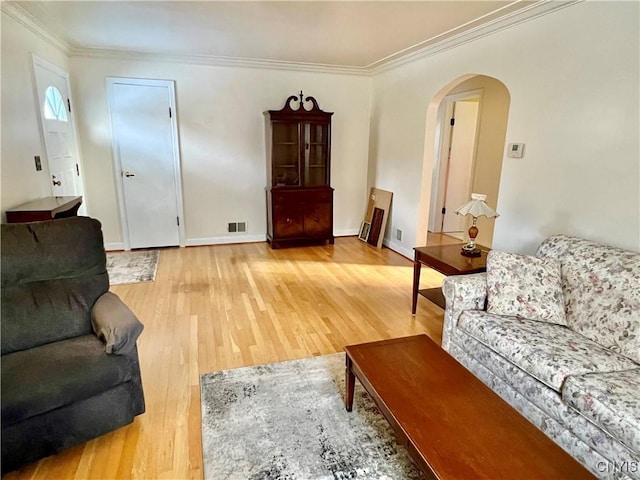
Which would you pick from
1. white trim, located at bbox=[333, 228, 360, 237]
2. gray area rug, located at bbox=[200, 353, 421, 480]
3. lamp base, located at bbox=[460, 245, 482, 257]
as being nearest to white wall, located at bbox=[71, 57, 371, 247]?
white trim, located at bbox=[333, 228, 360, 237]

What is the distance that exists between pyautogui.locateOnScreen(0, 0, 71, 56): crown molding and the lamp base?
152 inches

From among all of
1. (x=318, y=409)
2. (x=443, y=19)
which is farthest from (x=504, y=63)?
(x=318, y=409)

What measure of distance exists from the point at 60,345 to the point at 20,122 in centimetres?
220

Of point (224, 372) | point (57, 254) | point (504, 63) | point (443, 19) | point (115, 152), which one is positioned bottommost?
point (224, 372)

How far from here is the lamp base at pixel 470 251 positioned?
2.88 m

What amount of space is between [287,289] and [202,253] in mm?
1645

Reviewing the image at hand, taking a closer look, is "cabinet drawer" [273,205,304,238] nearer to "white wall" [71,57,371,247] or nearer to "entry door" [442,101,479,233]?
"white wall" [71,57,371,247]

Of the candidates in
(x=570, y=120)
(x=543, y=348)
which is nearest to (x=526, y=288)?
(x=543, y=348)

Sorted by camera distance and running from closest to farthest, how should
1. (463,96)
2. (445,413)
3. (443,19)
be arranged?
(445,413) < (443,19) < (463,96)

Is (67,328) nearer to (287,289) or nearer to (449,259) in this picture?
(287,289)

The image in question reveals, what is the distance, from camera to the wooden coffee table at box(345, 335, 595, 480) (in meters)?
1.19

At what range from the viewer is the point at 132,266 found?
13.9ft

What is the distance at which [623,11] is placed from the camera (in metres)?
2.25

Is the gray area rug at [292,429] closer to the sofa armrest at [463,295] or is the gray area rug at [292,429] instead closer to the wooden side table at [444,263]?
the sofa armrest at [463,295]
